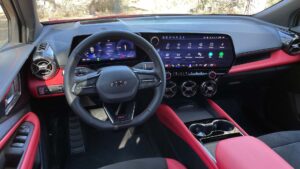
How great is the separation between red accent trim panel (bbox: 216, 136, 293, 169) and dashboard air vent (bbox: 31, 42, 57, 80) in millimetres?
1130

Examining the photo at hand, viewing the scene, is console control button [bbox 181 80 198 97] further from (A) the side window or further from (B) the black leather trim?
(A) the side window

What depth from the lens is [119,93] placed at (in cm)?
174

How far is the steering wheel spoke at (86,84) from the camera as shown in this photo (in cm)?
168

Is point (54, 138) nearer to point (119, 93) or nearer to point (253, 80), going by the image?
point (119, 93)

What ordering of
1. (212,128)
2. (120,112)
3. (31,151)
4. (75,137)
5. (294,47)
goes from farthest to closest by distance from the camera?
(75,137), (294,47), (212,128), (120,112), (31,151)

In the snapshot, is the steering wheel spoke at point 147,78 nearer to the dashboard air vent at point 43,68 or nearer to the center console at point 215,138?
the center console at point 215,138

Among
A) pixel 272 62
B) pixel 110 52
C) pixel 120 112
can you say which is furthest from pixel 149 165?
pixel 272 62

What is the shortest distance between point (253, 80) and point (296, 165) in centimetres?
118

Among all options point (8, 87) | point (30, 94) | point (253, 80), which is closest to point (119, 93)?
point (8, 87)

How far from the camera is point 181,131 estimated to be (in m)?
2.13

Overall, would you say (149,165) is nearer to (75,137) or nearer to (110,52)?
(110,52)

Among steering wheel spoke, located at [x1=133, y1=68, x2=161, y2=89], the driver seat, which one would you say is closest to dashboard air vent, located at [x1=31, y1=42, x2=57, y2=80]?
steering wheel spoke, located at [x1=133, y1=68, x2=161, y2=89]

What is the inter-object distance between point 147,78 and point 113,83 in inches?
7.6

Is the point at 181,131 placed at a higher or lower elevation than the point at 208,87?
lower
